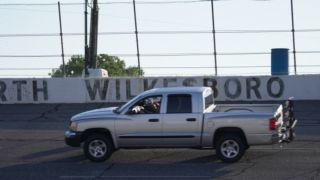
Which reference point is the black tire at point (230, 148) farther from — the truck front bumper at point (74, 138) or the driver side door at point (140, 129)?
the truck front bumper at point (74, 138)

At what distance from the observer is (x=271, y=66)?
30.4m

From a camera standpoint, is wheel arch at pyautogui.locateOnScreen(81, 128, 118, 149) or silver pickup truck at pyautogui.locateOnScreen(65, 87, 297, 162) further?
wheel arch at pyautogui.locateOnScreen(81, 128, 118, 149)

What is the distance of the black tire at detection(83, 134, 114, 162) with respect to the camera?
1702cm

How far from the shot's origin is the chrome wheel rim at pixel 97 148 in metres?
17.0

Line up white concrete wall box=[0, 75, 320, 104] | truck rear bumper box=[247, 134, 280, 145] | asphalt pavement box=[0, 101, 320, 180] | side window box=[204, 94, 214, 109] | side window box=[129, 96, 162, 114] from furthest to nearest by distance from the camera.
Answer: white concrete wall box=[0, 75, 320, 104]
side window box=[204, 94, 214, 109]
side window box=[129, 96, 162, 114]
truck rear bumper box=[247, 134, 280, 145]
asphalt pavement box=[0, 101, 320, 180]

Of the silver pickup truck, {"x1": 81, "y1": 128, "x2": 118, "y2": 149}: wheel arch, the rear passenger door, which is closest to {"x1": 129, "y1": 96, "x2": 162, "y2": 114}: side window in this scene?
the silver pickup truck

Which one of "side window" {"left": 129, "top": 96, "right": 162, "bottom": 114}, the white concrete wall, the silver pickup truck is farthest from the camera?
the white concrete wall

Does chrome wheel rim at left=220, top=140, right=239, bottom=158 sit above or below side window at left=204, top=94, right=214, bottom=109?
below

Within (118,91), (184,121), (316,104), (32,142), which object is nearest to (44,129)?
(32,142)

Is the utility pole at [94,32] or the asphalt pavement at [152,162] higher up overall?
the utility pole at [94,32]

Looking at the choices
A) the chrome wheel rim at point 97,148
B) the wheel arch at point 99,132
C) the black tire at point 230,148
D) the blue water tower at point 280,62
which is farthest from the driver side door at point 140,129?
the blue water tower at point 280,62

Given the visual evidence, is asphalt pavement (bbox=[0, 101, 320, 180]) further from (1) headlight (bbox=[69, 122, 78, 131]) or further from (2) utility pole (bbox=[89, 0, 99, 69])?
(2) utility pole (bbox=[89, 0, 99, 69])

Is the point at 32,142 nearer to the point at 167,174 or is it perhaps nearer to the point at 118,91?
the point at 167,174

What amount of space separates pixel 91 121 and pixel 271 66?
14.8 m
